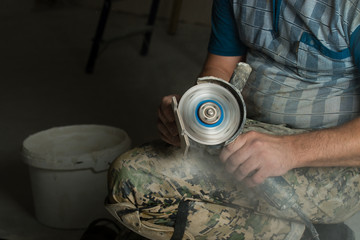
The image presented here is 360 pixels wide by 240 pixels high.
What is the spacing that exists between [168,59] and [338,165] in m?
2.84

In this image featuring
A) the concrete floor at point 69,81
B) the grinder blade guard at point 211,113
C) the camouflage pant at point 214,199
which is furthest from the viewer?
the concrete floor at point 69,81

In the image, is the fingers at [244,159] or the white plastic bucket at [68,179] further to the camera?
the white plastic bucket at [68,179]

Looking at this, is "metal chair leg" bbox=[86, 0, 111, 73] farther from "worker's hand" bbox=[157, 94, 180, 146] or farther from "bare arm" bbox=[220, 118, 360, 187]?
"bare arm" bbox=[220, 118, 360, 187]

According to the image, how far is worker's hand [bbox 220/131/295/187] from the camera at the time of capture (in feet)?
4.01

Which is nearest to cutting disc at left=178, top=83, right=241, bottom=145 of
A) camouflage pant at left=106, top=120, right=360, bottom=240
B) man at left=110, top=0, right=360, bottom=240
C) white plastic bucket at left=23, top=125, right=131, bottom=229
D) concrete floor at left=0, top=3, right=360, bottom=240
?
man at left=110, top=0, right=360, bottom=240

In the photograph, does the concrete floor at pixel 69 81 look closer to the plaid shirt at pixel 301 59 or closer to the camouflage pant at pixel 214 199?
the camouflage pant at pixel 214 199

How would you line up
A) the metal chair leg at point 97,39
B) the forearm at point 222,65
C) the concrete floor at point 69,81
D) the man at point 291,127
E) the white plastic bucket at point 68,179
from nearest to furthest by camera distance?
1. the man at point 291,127
2. the forearm at point 222,65
3. the white plastic bucket at point 68,179
4. the concrete floor at point 69,81
5. the metal chair leg at point 97,39

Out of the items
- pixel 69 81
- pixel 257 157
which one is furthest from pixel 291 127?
pixel 69 81

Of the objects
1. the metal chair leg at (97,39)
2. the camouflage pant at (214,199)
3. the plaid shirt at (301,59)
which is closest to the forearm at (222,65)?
the plaid shirt at (301,59)

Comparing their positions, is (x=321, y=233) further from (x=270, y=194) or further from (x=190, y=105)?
(x=190, y=105)

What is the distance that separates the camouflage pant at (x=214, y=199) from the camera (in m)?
1.38

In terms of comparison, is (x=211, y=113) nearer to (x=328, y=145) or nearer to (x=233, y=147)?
(x=233, y=147)

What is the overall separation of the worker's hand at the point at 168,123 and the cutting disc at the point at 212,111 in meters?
0.15

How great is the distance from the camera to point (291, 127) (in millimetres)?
1502
